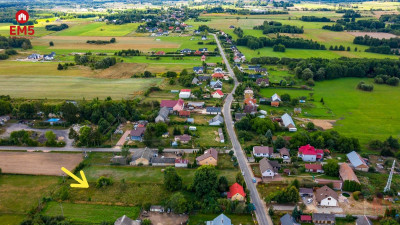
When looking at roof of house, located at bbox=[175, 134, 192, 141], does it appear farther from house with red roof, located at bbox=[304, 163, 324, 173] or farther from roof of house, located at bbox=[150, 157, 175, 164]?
house with red roof, located at bbox=[304, 163, 324, 173]

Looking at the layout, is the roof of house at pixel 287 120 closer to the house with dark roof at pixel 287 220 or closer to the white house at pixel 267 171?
the white house at pixel 267 171

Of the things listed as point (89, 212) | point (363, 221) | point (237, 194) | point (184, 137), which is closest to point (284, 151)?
point (237, 194)

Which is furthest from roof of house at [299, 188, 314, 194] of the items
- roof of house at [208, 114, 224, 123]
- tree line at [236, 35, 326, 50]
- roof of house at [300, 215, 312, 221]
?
tree line at [236, 35, 326, 50]

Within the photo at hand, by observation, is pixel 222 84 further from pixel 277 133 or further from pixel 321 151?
pixel 321 151

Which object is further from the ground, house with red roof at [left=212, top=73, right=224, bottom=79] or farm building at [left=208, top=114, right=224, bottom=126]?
house with red roof at [left=212, top=73, right=224, bottom=79]

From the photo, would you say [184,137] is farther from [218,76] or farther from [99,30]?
[99,30]

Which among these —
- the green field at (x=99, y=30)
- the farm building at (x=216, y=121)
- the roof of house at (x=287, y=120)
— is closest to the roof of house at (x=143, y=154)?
the farm building at (x=216, y=121)

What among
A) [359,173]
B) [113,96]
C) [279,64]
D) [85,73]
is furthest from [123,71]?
[359,173]
